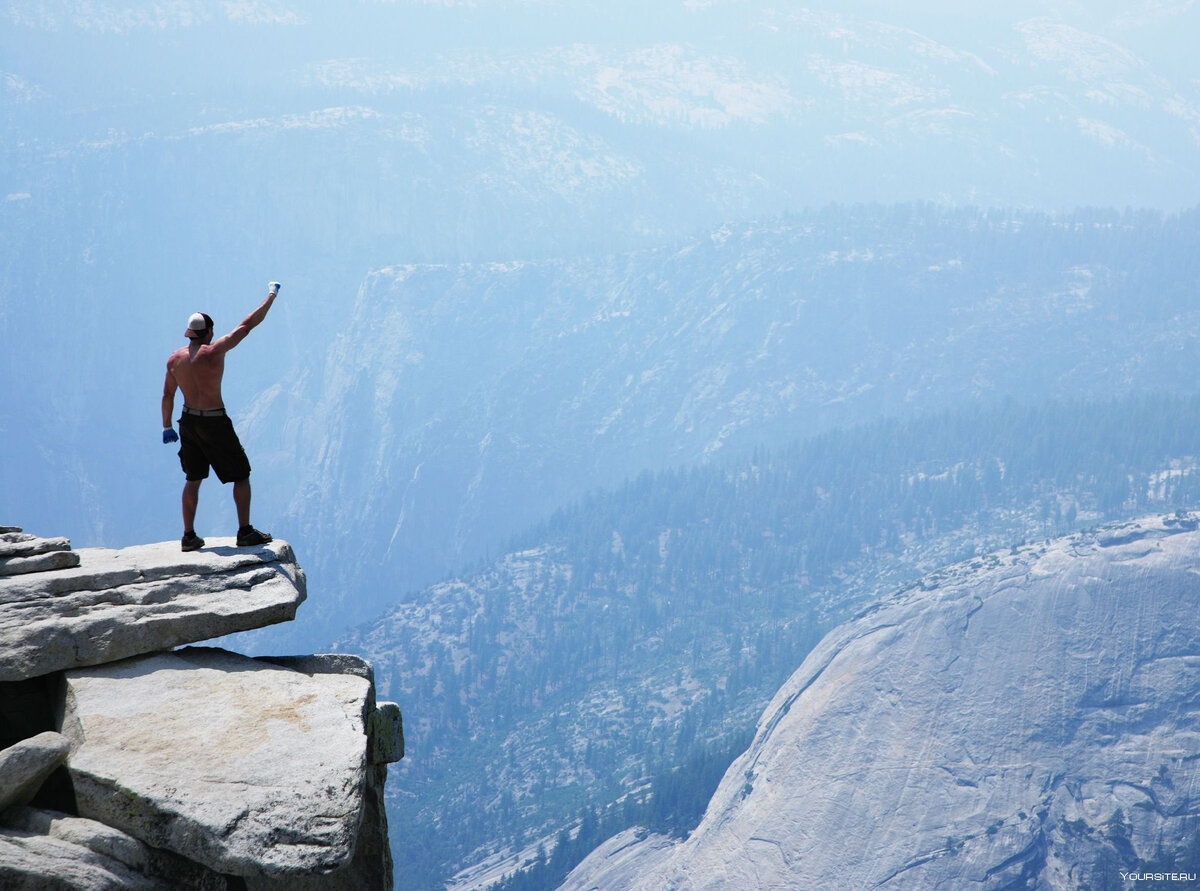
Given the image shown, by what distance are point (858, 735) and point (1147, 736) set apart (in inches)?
1056

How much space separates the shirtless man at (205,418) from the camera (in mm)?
19812

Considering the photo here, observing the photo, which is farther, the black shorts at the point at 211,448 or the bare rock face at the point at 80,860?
the black shorts at the point at 211,448

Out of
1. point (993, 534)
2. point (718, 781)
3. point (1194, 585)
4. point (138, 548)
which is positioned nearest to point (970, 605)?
point (1194, 585)

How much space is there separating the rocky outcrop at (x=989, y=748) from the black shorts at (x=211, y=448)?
90835mm

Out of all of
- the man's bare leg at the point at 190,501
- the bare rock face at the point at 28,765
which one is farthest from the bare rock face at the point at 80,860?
the man's bare leg at the point at 190,501

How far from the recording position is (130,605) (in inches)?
715

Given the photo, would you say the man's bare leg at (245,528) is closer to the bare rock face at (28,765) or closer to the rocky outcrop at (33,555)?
the rocky outcrop at (33,555)

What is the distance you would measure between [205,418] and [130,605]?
3696mm

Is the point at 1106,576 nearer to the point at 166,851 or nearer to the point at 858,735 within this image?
the point at 858,735

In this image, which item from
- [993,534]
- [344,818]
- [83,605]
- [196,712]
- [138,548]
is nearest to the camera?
[344,818]

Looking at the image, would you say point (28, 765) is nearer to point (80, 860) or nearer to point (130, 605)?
point (80, 860)

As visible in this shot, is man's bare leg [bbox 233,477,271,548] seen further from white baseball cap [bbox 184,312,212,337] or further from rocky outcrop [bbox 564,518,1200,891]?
rocky outcrop [bbox 564,518,1200,891]

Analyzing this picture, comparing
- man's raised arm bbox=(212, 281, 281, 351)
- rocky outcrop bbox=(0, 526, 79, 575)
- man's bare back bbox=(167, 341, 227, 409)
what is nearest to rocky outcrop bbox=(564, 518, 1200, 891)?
man's bare back bbox=(167, 341, 227, 409)

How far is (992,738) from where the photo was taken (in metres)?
113
